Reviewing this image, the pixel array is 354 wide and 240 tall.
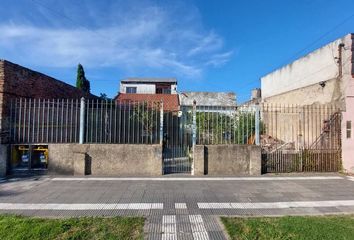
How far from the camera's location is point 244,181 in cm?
835

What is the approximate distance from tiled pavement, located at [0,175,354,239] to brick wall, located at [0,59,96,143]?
228 centimetres

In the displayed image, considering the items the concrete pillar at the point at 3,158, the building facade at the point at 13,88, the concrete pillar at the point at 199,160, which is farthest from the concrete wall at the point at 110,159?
the building facade at the point at 13,88

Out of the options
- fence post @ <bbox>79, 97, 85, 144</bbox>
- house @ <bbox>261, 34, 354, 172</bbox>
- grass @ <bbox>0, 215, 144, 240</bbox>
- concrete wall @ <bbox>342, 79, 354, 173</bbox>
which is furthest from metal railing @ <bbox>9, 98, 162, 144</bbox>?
house @ <bbox>261, 34, 354, 172</bbox>

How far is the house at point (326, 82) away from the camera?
9727 millimetres

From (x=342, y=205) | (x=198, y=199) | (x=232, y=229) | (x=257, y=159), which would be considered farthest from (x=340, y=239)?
(x=257, y=159)

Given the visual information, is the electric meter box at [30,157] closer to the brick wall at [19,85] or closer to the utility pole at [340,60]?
the brick wall at [19,85]

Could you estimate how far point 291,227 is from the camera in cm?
459

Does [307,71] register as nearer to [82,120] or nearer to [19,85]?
[82,120]

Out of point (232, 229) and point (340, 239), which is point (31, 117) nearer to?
point (232, 229)

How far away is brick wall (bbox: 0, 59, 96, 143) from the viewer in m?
8.58

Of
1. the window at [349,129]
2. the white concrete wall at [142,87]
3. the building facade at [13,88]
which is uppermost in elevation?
the white concrete wall at [142,87]

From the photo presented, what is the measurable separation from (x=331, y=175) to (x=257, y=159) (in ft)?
8.59

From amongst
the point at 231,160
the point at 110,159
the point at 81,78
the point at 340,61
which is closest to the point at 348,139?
the point at 340,61

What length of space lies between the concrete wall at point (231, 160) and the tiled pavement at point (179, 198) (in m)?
0.62
